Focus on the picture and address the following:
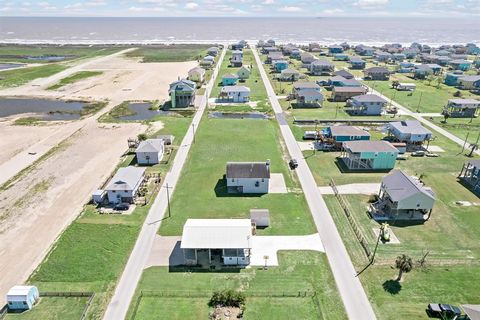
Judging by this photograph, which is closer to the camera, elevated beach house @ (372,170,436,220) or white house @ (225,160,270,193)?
elevated beach house @ (372,170,436,220)

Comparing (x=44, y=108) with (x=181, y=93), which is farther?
(x=44, y=108)

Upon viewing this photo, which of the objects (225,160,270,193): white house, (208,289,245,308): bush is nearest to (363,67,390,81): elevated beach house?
(225,160,270,193): white house

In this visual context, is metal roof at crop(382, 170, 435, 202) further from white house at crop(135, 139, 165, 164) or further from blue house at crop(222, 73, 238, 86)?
blue house at crop(222, 73, 238, 86)

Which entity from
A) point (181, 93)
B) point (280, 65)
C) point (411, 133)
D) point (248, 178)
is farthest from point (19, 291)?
point (280, 65)

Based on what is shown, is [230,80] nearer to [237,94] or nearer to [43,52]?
[237,94]

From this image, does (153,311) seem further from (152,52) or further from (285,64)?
(152,52)

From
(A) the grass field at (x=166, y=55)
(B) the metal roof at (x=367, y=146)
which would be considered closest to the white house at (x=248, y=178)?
(B) the metal roof at (x=367, y=146)

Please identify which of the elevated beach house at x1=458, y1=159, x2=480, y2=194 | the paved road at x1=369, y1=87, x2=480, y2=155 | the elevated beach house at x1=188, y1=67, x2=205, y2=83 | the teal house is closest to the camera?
the elevated beach house at x1=458, y1=159, x2=480, y2=194
